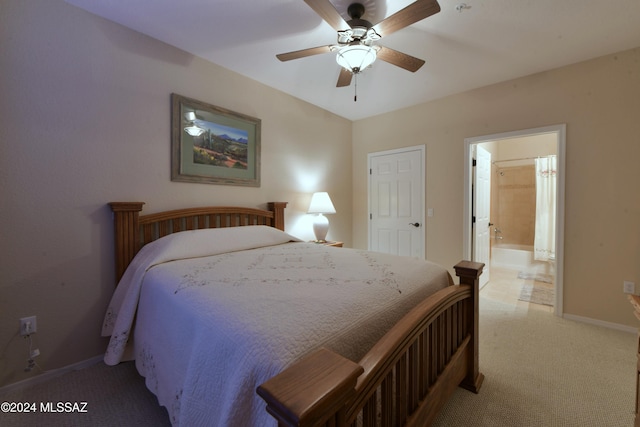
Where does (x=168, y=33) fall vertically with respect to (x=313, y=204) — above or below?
above

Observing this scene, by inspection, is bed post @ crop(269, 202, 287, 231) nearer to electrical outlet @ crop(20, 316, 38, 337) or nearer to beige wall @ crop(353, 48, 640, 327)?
electrical outlet @ crop(20, 316, 38, 337)

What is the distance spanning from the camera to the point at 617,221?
242cm

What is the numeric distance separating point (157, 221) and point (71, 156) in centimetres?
70

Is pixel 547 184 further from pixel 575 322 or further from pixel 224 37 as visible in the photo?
pixel 224 37

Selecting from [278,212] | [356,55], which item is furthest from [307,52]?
[278,212]

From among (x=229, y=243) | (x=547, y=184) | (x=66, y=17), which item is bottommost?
(x=229, y=243)

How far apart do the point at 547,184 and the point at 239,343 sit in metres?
5.05

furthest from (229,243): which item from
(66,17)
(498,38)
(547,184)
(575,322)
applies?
(547,184)

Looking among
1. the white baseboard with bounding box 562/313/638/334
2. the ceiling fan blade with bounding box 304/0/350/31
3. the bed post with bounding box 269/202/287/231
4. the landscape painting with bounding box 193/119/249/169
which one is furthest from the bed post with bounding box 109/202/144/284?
the white baseboard with bounding box 562/313/638/334

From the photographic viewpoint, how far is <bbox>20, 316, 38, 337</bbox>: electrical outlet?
1708 mm

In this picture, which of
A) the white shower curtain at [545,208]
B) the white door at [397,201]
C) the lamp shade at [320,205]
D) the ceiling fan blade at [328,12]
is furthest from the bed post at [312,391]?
the white shower curtain at [545,208]

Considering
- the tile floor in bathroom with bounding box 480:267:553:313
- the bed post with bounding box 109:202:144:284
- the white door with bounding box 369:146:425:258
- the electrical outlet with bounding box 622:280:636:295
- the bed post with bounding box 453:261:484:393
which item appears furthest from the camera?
the white door with bounding box 369:146:425:258

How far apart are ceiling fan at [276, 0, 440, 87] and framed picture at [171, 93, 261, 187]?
3.37 ft

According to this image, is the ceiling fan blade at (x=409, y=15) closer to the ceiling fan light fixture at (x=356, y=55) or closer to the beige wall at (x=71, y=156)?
the ceiling fan light fixture at (x=356, y=55)
